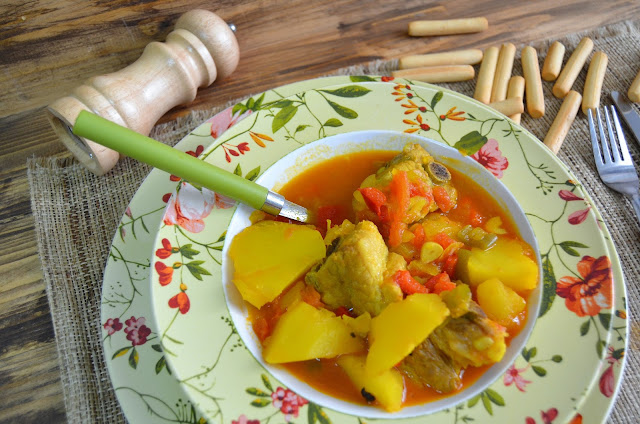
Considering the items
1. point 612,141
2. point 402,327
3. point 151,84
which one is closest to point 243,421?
point 402,327

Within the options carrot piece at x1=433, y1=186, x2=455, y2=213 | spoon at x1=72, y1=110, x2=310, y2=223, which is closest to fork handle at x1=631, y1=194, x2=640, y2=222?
carrot piece at x1=433, y1=186, x2=455, y2=213

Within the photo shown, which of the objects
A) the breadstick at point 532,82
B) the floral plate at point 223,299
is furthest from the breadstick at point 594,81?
the floral plate at point 223,299

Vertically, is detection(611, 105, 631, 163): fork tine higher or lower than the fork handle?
higher

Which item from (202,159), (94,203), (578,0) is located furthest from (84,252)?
(578,0)

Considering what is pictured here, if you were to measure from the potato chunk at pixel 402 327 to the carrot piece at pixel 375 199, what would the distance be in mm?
582

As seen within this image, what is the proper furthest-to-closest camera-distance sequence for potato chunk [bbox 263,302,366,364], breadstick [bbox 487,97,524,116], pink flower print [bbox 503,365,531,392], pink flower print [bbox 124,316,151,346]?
breadstick [bbox 487,97,524,116] < pink flower print [bbox 124,316,151,346] < potato chunk [bbox 263,302,366,364] < pink flower print [bbox 503,365,531,392]

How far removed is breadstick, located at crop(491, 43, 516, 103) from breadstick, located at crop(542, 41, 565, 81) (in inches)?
9.0

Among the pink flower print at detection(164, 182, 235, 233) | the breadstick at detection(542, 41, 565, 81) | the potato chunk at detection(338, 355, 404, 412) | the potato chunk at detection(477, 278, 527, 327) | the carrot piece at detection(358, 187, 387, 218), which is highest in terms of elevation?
the breadstick at detection(542, 41, 565, 81)

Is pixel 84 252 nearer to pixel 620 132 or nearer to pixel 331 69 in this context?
pixel 331 69

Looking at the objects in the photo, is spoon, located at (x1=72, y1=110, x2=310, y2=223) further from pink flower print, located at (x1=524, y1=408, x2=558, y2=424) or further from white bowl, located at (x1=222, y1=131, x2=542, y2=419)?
pink flower print, located at (x1=524, y1=408, x2=558, y2=424)

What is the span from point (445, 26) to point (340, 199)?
1.85 m

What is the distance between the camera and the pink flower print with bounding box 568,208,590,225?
261 cm

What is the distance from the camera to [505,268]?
2510 mm

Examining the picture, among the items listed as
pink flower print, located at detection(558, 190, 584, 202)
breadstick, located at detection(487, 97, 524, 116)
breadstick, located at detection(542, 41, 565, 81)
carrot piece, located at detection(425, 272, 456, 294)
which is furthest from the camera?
breadstick, located at detection(542, 41, 565, 81)
